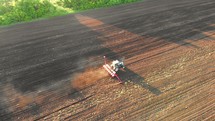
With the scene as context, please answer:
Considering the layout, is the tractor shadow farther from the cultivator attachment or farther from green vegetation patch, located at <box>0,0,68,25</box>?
green vegetation patch, located at <box>0,0,68,25</box>

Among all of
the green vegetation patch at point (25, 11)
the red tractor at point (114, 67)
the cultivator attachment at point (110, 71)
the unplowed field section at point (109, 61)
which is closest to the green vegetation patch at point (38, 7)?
the green vegetation patch at point (25, 11)

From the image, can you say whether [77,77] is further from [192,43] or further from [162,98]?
[192,43]

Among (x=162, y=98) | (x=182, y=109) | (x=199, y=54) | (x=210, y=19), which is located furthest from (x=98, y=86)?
(x=210, y=19)

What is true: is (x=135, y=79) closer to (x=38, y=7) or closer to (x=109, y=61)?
(x=109, y=61)

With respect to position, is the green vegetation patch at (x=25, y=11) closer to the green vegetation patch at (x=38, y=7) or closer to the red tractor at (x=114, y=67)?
the green vegetation patch at (x=38, y=7)

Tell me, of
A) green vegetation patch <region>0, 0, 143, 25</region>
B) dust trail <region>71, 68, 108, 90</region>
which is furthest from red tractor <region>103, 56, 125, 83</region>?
green vegetation patch <region>0, 0, 143, 25</region>

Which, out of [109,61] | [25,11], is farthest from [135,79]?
[25,11]

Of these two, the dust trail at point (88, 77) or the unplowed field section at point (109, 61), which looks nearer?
the unplowed field section at point (109, 61)
